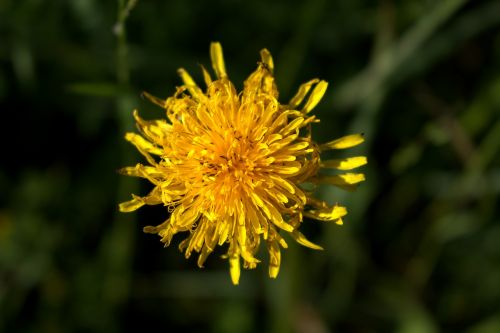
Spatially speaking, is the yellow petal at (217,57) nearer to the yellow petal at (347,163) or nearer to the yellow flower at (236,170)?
the yellow flower at (236,170)

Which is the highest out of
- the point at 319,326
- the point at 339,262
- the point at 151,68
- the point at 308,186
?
the point at 151,68

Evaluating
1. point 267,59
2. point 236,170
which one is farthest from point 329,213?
point 267,59

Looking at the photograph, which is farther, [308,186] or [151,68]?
[151,68]

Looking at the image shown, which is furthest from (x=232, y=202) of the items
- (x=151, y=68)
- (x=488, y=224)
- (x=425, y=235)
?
(x=488, y=224)

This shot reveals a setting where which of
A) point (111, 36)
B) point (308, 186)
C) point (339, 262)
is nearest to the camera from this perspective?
point (308, 186)

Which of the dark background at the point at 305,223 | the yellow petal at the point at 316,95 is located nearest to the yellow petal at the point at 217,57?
the yellow petal at the point at 316,95

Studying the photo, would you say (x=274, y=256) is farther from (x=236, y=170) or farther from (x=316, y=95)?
(x=316, y=95)

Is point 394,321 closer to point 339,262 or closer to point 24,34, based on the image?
point 339,262
